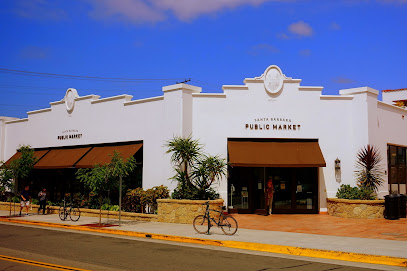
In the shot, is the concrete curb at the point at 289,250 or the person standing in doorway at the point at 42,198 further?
the person standing in doorway at the point at 42,198

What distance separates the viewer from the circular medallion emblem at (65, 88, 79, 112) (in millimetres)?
27422

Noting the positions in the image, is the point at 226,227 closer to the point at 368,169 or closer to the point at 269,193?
the point at 269,193

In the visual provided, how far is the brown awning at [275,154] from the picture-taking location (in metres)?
20.6

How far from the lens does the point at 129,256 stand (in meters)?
11.0

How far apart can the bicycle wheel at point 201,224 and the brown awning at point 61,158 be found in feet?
38.7

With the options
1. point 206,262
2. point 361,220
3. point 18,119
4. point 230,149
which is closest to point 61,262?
point 206,262

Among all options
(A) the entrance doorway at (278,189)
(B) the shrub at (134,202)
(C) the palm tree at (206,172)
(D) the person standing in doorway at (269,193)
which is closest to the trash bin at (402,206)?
(A) the entrance doorway at (278,189)

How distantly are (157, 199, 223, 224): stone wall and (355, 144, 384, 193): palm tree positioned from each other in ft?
24.1

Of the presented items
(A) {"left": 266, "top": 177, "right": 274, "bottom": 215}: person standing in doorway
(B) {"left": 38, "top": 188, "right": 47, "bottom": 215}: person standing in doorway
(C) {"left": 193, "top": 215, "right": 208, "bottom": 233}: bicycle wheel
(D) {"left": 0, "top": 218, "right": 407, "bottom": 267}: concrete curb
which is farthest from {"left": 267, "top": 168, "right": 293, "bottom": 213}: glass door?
(B) {"left": 38, "top": 188, "right": 47, "bottom": 215}: person standing in doorway

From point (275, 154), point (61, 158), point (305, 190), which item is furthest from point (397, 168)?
point (61, 158)

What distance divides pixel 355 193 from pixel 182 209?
8.13 meters

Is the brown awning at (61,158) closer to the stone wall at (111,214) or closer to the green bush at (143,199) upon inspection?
the stone wall at (111,214)

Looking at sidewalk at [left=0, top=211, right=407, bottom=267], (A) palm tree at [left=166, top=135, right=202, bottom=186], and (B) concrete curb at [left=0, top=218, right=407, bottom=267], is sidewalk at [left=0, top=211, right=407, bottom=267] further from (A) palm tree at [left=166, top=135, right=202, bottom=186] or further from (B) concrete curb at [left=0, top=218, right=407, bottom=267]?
(A) palm tree at [left=166, top=135, right=202, bottom=186]

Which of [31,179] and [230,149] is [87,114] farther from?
[230,149]
